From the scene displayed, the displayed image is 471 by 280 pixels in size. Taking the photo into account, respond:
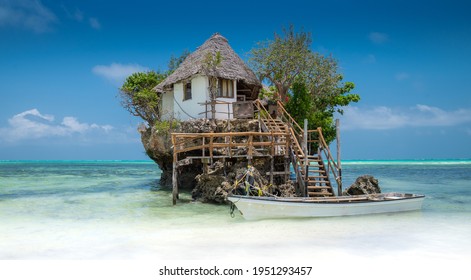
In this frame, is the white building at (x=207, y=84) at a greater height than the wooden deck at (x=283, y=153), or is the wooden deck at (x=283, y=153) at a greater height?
the white building at (x=207, y=84)

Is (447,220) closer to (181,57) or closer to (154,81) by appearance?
(154,81)

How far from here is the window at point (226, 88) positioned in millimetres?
19844

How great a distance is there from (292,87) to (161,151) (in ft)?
30.1

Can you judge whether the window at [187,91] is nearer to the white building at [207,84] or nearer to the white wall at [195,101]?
the white building at [207,84]

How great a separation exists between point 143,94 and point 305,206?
15.2 m

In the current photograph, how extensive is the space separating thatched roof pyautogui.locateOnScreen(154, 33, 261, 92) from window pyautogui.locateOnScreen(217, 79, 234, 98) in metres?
0.61

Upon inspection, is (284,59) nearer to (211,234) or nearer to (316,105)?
(316,105)

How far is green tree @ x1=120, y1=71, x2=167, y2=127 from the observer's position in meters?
25.1

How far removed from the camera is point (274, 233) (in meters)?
11.4

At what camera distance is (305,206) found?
12617 millimetres

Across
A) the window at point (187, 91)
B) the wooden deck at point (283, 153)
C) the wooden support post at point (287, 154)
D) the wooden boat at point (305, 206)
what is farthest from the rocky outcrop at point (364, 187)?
the window at point (187, 91)

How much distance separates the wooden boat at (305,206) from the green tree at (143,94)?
44.3 feet

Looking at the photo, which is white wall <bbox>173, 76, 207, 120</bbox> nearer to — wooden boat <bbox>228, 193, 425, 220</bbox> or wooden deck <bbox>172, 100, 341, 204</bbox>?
wooden deck <bbox>172, 100, 341, 204</bbox>

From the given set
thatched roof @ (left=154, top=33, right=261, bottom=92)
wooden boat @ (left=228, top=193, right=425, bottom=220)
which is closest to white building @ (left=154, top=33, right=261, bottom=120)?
thatched roof @ (left=154, top=33, right=261, bottom=92)
